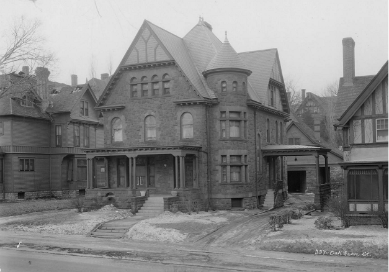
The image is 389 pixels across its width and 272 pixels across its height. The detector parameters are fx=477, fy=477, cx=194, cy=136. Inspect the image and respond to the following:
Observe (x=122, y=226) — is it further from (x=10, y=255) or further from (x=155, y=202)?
(x=10, y=255)

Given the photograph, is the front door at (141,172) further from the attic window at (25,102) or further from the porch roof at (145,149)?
the attic window at (25,102)

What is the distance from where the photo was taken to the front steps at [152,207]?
28234mm

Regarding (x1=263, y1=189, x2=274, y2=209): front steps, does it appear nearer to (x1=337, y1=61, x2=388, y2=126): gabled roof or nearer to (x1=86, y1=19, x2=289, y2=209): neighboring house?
(x1=86, y1=19, x2=289, y2=209): neighboring house

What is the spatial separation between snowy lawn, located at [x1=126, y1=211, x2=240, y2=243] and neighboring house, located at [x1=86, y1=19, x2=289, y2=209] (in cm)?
344

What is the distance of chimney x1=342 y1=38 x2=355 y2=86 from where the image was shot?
32281 millimetres

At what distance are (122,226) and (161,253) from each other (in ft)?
21.5

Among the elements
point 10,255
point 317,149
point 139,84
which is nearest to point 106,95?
point 139,84

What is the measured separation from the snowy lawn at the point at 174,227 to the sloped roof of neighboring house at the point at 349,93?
31.4 feet


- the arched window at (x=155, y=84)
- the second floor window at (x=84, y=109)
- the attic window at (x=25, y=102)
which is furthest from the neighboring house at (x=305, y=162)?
the attic window at (x=25, y=102)

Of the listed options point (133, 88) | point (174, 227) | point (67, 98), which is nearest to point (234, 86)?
point (133, 88)

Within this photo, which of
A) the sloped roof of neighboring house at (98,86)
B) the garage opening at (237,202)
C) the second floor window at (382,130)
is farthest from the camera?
the sloped roof of neighboring house at (98,86)

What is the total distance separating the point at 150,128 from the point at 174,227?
35.6 ft

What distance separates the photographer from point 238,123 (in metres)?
32.0

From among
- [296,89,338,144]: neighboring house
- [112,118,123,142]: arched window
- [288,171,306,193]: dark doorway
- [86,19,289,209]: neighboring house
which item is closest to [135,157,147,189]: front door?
[86,19,289,209]: neighboring house
